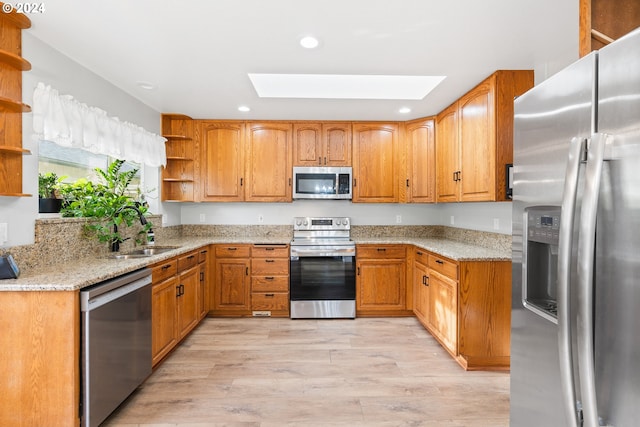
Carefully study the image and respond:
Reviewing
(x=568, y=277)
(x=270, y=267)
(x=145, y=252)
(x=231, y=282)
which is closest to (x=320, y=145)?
(x=270, y=267)

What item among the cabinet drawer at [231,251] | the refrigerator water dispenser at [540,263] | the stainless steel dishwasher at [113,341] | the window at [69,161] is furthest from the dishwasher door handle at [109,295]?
the refrigerator water dispenser at [540,263]

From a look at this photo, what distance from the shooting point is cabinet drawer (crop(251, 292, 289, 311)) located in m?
3.84

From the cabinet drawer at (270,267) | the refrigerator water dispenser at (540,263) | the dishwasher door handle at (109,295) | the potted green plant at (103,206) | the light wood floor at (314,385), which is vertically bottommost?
the light wood floor at (314,385)

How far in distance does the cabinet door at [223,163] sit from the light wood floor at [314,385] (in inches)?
64.8

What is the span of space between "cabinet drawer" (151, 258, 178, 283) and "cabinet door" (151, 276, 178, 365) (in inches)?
1.6

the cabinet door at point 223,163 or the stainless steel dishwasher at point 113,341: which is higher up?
the cabinet door at point 223,163

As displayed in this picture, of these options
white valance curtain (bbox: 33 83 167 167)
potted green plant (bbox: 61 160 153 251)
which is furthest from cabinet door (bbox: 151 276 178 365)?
white valance curtain (bbox: 33 83 167 167)

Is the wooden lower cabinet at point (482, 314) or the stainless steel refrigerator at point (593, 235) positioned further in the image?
the wooden lower cabinet at point (482, 314)

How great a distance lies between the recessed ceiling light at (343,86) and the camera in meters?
3.12

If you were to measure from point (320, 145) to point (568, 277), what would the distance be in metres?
3.48

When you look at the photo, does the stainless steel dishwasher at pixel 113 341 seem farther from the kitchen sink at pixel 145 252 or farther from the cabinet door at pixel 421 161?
the cabinet door at pixel 421 161

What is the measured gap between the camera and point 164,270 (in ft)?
8.80

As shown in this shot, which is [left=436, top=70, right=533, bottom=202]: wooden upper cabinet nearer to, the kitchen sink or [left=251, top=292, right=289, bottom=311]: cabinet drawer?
[left=251, top=292, right=289, bottom=311]: cabinet drawer

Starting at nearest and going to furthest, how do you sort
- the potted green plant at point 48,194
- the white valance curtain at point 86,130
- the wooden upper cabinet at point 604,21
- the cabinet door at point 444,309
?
the wooden upper cabinet at point 604,21
the white valance curtain at point 86,130
the potted green plant at point 48,194
the cabinet door at point 444,309
